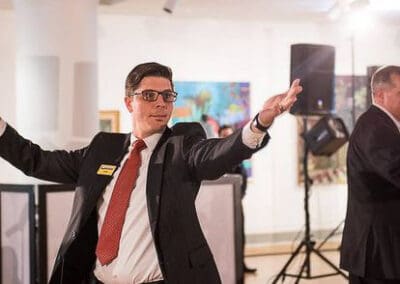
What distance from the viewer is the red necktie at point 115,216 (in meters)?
1.67

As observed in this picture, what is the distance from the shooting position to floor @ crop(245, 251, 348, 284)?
4746mm

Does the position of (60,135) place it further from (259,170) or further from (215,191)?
(259,170)

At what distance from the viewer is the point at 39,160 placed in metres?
1.94

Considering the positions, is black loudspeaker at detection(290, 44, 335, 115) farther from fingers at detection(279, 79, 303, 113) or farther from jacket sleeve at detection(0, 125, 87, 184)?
fingers at detection(279, 79, 303, 113)

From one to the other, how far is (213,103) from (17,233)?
3288mm

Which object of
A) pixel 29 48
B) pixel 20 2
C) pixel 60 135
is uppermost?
pixel 20 2

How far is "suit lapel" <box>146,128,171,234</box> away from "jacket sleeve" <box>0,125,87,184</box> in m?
0.36

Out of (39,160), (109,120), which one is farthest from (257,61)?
(39,160)

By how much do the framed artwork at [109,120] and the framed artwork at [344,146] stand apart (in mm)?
2131

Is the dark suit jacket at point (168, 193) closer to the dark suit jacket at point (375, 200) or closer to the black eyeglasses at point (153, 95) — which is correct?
the black eyeglasses at point (153, 95)

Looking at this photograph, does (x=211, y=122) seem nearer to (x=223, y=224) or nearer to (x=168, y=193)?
(x=223, y=224)

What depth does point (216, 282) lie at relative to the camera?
1694 millimetres

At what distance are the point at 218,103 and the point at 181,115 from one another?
46cm

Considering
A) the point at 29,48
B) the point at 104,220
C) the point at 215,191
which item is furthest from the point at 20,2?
the point at 104,220
